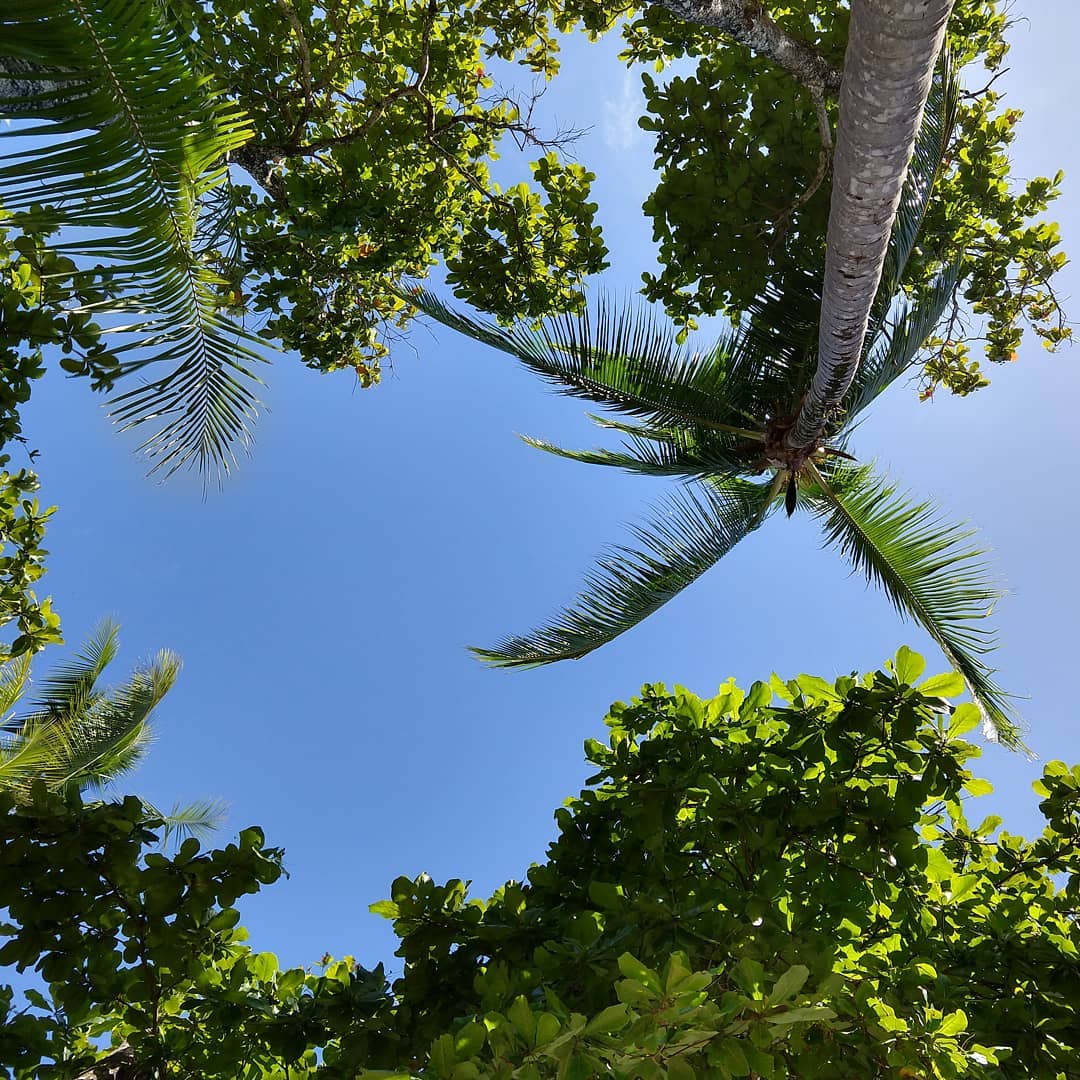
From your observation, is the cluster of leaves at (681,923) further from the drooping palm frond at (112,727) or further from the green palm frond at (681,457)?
the drooping palm frond at (112,727)

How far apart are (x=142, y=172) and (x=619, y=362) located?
12.9ft

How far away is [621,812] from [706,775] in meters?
0.41

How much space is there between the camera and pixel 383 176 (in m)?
5.86

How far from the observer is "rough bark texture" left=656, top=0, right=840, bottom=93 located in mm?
3327

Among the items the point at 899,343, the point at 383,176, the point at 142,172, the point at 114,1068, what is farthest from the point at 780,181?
the point at 114,1068

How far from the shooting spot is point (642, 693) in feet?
10.7

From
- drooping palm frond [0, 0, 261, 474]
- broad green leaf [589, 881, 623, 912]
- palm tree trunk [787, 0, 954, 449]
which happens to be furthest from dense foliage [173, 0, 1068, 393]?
broad green leaf [589, 881, 623, 912]

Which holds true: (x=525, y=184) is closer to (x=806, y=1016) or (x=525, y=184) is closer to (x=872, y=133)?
(x=872, y=133)

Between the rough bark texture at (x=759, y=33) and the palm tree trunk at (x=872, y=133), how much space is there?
106 cm

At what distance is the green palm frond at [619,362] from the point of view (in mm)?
5387

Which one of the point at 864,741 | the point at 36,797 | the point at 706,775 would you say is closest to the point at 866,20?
the point at 864,741

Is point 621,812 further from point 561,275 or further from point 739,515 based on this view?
point 561,275

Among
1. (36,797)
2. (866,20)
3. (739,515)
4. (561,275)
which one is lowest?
(36,797)

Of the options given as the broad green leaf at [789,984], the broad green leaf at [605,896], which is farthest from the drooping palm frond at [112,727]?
the broad green leaf at [789,984]
